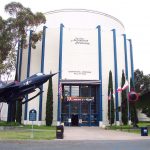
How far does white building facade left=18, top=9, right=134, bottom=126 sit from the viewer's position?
158ft

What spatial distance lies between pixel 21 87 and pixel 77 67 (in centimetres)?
1985

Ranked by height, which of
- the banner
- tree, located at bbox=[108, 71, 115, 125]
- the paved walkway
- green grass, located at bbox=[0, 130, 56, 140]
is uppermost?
the banner

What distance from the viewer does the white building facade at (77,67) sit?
158ft

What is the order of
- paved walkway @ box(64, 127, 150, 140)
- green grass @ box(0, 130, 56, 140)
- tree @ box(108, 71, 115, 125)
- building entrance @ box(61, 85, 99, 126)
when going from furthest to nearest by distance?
building entrance @ box(61, 85, 99, 126), tree @ box(108, 71, 115, 125), paved walkway @ box(64, 127, 150, 140), green grass @ box(0, 130, 56, 140)

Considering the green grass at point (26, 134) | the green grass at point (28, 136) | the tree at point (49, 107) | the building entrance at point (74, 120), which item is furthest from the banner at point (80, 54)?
the green grass at point (28, 136)

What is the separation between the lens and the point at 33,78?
29391 mm

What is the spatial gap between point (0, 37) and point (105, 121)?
70.8ft

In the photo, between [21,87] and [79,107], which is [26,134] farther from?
[79,107]

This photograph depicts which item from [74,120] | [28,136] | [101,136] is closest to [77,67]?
[74,120]

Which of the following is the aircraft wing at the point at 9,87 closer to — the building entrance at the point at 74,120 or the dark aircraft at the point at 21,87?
the dark aircraft at the point at 21,87

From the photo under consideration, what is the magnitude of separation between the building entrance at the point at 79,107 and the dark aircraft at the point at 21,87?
1776 cm

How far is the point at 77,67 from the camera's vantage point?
4878 centimetres

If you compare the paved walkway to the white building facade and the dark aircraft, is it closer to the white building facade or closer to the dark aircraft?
the dark aircraft

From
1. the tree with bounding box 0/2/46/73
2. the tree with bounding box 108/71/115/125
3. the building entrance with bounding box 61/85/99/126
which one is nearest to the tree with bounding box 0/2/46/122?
the tree with bounding box 0/2/46/73
